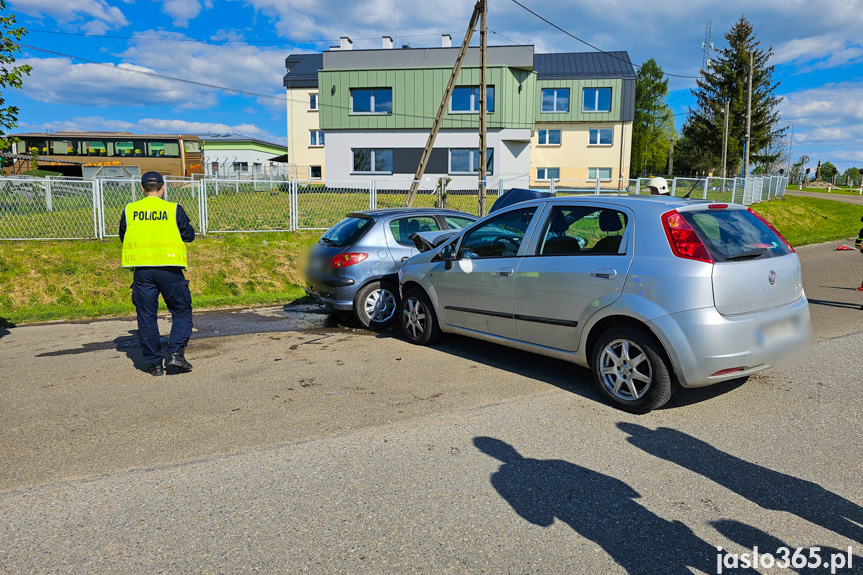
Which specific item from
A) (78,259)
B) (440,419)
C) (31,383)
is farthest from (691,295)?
(78,259)

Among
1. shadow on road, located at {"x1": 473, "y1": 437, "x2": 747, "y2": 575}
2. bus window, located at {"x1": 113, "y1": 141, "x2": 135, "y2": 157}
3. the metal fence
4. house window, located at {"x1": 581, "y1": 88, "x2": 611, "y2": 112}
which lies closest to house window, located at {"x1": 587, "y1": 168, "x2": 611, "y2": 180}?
house window, located at {"x1": 581, "y1": 88, "x2": 611, "y2": 112}

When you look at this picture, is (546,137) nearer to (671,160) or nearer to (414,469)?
(671,160)

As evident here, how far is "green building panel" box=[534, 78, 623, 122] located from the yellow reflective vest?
119 ft

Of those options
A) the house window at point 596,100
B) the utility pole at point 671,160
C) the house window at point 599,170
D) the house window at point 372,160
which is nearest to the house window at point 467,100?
the house window at point 372,160

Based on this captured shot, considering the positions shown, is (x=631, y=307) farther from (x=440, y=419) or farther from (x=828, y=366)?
(x=828, y=366)

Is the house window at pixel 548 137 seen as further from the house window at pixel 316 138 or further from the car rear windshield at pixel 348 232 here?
the car rear windshield at pixel 348 232

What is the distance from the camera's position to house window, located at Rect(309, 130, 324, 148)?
138 ft

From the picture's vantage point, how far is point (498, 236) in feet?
19.2

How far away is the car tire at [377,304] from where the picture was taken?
7.68 m

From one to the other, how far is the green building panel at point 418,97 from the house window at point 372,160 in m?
1.25

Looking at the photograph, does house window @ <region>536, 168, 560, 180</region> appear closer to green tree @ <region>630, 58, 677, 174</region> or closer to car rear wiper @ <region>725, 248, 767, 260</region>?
green tree @ <region>630, 58, 677, 174</region>

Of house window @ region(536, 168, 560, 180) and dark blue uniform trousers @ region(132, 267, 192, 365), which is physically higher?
house window @ region(536, 168, 560, 180)

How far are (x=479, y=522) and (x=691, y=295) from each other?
226cm

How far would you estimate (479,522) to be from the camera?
3.04 meters
